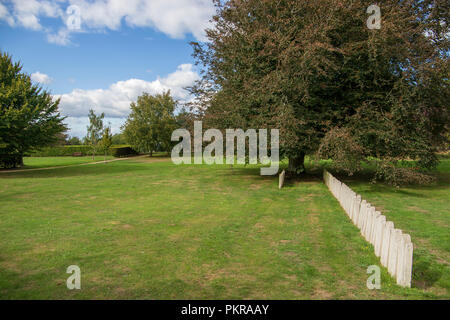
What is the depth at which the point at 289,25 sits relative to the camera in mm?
14812

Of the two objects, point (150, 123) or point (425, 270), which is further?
point (150, 123)

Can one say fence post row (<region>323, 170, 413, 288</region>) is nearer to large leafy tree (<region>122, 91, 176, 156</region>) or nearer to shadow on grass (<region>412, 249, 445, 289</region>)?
shadow on grass (<region>412, 249, 445, 289</region>)

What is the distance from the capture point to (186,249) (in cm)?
652

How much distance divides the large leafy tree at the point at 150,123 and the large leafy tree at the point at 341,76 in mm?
27769

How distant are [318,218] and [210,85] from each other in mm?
11720

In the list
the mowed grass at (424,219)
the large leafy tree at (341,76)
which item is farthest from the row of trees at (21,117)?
the mowed grass at (424,219)

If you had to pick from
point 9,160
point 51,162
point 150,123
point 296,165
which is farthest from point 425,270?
point 150,123

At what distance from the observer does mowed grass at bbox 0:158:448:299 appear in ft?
15.3

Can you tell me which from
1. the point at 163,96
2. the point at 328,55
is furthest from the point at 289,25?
the point at 163,96

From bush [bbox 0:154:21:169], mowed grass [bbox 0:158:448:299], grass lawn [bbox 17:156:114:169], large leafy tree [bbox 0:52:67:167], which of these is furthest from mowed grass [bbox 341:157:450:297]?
grass lawn [bbox 17:156:114:169]

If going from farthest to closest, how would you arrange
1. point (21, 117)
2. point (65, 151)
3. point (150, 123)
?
point (65, 151) < point (150, 123) < point (21, 117)

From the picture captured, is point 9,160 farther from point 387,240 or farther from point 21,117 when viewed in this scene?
point 387,240

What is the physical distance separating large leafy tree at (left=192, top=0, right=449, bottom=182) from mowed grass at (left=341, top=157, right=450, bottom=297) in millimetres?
1632

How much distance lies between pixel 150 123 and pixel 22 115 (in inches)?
838
